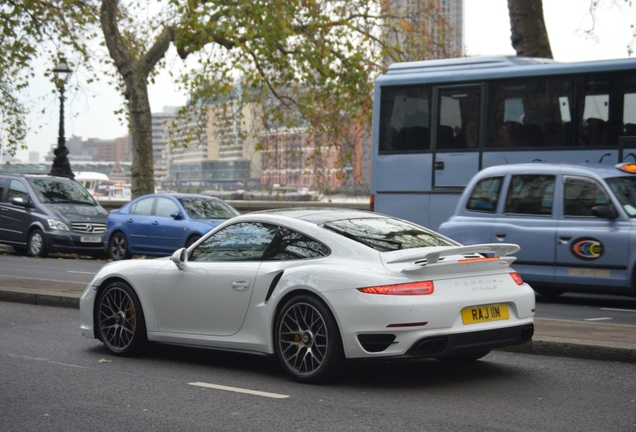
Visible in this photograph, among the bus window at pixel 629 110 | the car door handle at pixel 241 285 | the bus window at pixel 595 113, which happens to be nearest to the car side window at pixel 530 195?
the bus window at pixel 595 113

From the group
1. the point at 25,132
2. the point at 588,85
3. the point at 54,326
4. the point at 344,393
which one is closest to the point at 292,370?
the point at 344,393

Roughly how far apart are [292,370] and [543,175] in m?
6.68

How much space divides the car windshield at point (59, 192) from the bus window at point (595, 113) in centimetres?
1377

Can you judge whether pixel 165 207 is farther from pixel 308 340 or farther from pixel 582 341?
pixel 308 340

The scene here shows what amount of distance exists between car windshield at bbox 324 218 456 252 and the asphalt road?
0.99m

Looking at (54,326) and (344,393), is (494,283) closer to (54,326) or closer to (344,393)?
(344,393)

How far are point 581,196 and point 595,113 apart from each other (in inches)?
146

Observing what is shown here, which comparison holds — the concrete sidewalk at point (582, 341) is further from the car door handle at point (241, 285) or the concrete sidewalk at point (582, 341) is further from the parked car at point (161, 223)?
the parked car at point (161, 223)

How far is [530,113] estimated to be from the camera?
16.6 m

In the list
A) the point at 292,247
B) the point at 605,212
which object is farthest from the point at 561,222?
the point at 292,247

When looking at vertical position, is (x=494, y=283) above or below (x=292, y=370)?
above

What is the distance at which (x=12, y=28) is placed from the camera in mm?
34719

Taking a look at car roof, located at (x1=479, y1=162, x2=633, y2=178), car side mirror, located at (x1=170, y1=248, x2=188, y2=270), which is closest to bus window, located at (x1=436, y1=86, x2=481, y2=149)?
car roof, located at (x1=479, y1=162, x2=633, y2=178)

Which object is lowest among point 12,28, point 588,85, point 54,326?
point 54,326
